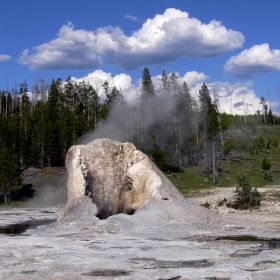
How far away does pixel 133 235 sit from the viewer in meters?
15.6

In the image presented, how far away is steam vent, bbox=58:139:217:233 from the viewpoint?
16938 millimetres

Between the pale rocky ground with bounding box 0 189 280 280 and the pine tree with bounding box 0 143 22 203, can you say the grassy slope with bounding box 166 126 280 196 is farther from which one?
Answer: the pale rocky ground with bounding box 0 189 280 280

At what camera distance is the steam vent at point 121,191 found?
16938 millimetres

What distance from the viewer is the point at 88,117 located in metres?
63.7

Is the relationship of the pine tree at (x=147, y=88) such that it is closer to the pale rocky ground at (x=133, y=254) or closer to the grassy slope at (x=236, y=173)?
the grassy slope at (x=236, y=173)

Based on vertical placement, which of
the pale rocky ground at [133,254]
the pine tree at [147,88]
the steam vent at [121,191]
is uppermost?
the pine tree at [147,88]

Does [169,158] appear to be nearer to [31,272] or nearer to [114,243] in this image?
[114,243]

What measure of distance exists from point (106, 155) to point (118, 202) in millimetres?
2128

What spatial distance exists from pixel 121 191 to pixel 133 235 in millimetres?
4354

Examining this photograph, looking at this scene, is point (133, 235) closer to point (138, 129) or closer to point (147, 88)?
point (138, 129)

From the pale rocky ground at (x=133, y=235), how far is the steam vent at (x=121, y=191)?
41 mm

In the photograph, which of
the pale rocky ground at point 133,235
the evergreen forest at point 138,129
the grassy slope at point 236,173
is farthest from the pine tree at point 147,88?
the pale rocky ground at point 133,235

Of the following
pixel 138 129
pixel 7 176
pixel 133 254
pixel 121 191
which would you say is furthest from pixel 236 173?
pixel 133 254

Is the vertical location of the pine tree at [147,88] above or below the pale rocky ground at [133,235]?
Answer: above
